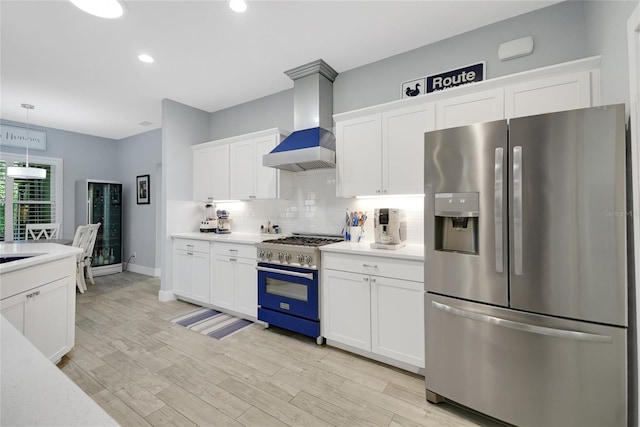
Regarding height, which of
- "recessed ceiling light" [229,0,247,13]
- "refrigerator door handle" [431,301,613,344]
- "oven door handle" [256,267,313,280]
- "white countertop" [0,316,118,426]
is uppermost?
"recessed ceiling light" [229,0,247,13]

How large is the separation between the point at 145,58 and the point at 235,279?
2.65 m

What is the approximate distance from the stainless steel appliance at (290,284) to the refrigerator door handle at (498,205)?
59.6 inches

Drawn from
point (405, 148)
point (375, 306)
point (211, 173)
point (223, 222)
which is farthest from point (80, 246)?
point (405, 148)

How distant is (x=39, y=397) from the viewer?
0.54 metres

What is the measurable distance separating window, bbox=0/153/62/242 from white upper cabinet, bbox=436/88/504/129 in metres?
6.85

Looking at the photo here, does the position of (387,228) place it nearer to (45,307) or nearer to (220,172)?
(220,172)

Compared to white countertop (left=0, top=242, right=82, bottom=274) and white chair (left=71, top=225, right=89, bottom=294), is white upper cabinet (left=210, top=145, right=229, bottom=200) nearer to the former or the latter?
white countertop (left=0, top=242, right=82, bottom=274)

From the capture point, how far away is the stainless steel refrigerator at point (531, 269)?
1.44m

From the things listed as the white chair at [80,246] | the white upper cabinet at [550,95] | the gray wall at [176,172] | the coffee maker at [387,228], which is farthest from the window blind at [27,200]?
the white upper cabinet at [550,95]

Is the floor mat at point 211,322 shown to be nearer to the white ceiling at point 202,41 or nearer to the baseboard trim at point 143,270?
the baseboard trim at point 143,270

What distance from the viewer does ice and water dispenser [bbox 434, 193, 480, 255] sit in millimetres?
1810

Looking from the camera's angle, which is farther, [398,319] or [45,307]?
[398,319]

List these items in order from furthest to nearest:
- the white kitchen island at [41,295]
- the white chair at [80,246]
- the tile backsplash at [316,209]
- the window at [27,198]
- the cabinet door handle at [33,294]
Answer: the window at [27,198] < the white chair at [80,246] < the tile backsplash at [316,209] < the cabinet door handle at [33,294] < the white kitchen island at [41,295]

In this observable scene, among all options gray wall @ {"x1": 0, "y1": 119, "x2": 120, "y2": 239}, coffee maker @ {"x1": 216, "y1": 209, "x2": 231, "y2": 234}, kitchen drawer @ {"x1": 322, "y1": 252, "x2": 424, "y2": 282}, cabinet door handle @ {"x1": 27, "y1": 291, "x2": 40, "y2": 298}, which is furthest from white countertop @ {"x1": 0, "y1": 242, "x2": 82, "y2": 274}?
gray wall @ {"x1": 0, "y1": 119, "x2": 120, "y2": 239}
